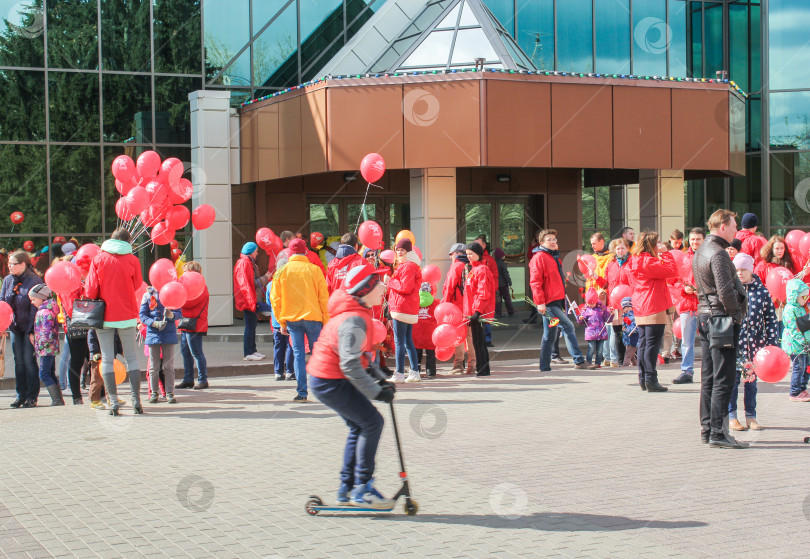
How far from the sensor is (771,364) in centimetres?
834

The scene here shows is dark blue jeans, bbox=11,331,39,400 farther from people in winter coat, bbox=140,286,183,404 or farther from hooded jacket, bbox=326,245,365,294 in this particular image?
hooded jacket, bbox=326,245,365,294

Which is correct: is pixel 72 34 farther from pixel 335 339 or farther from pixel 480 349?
pixel 335 339

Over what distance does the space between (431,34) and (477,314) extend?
8.53m

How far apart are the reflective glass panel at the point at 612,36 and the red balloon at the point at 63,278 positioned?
57.6 ft

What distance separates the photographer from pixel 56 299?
12.4 m

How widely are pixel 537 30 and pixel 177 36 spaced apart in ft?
29.1

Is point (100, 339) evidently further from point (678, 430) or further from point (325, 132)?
point (325, 132)

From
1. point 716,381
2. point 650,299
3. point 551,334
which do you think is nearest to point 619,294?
point 551,334

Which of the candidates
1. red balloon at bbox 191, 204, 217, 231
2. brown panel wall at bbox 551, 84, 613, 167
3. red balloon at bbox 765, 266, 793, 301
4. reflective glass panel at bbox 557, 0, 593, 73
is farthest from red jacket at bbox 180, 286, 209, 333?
reflective glass panel at bbox 557, 0, 593, 73

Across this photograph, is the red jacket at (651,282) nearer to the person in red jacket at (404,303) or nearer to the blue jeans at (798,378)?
the blue jeans at (798,378)

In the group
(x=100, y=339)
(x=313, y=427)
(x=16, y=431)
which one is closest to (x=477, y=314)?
(x=313, y=427)

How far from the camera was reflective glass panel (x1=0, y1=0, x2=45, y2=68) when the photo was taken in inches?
834

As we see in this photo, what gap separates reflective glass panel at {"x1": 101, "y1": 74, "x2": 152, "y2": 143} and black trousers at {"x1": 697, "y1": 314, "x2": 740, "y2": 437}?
16420 mm

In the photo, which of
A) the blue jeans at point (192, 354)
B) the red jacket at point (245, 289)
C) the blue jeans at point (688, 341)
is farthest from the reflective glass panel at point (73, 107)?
the blue jeans at point (688, 341)
